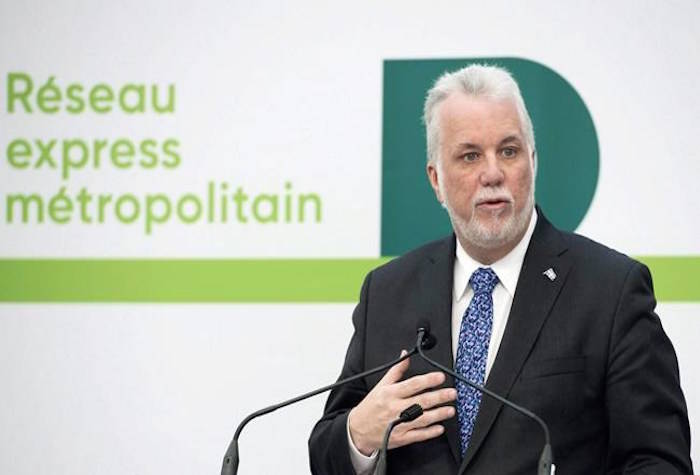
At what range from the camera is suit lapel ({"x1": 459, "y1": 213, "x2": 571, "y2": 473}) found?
229 cm

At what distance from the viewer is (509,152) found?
243cm

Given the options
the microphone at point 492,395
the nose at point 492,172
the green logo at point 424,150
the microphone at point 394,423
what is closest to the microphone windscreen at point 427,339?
the microphone at point 492,395

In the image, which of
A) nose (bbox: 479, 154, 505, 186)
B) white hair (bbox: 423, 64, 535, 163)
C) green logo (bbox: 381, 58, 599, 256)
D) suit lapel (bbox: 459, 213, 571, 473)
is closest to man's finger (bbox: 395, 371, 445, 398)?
suit lapel (bbox: 459, 213, 571, 473)

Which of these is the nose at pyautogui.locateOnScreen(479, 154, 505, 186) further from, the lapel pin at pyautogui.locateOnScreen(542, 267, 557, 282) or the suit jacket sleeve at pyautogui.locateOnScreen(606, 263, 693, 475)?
the suit jacket sleeve at pyautogui.locateOnScreen(606, 263, 693, 475)

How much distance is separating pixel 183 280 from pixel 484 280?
1.57 metres

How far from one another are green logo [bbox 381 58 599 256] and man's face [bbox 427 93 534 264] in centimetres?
112

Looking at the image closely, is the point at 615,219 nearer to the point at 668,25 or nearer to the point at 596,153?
the point at 596,153

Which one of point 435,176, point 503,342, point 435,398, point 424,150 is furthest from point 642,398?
point 424,150

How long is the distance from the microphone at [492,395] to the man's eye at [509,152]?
15.7 inches

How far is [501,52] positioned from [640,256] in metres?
0.79

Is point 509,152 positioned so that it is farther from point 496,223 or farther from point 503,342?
point 503,342

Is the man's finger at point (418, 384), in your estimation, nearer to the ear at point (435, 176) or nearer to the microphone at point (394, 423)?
the microphone at point (394, 423)

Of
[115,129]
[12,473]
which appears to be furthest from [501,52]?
[12,473]

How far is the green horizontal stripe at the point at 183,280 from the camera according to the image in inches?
146
